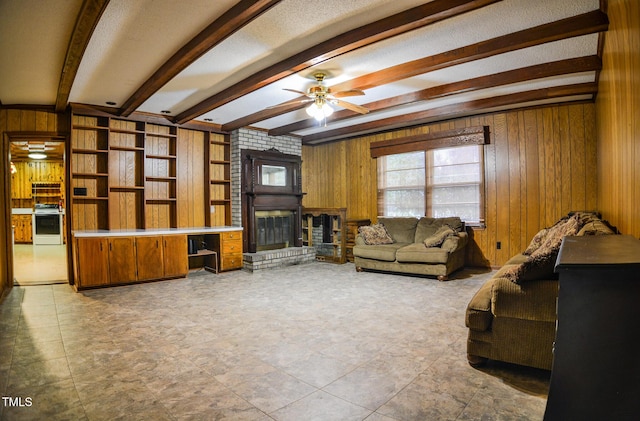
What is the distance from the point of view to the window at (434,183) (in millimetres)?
5605

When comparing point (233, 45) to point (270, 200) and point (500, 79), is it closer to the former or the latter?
point (500, 79)

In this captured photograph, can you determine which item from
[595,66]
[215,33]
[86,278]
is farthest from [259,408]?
[595,66]

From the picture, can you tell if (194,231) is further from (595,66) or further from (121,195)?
(595,66)

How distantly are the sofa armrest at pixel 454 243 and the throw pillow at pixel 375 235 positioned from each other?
3.35 ft

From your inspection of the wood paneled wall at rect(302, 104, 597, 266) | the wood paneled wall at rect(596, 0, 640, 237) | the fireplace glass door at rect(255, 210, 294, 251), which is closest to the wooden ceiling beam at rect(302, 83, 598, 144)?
the wood paneled wall at rect(302, 104, 597, 266)

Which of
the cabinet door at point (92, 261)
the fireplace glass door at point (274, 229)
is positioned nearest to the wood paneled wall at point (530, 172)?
the fireplace glass door at point (274, 229)

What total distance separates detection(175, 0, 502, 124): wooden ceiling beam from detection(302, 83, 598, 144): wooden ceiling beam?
273cm

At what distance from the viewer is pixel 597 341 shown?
113 cm

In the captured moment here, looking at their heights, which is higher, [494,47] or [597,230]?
[494,47]

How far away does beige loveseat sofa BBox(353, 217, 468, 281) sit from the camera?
4.82 m

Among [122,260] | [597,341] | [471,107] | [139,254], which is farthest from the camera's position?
[471,107]

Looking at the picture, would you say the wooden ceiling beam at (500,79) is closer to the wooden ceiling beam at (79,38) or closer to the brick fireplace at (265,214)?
the brick fireplace at (265,214)

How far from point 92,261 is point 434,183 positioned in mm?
5500

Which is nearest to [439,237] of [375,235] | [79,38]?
[375,235]
